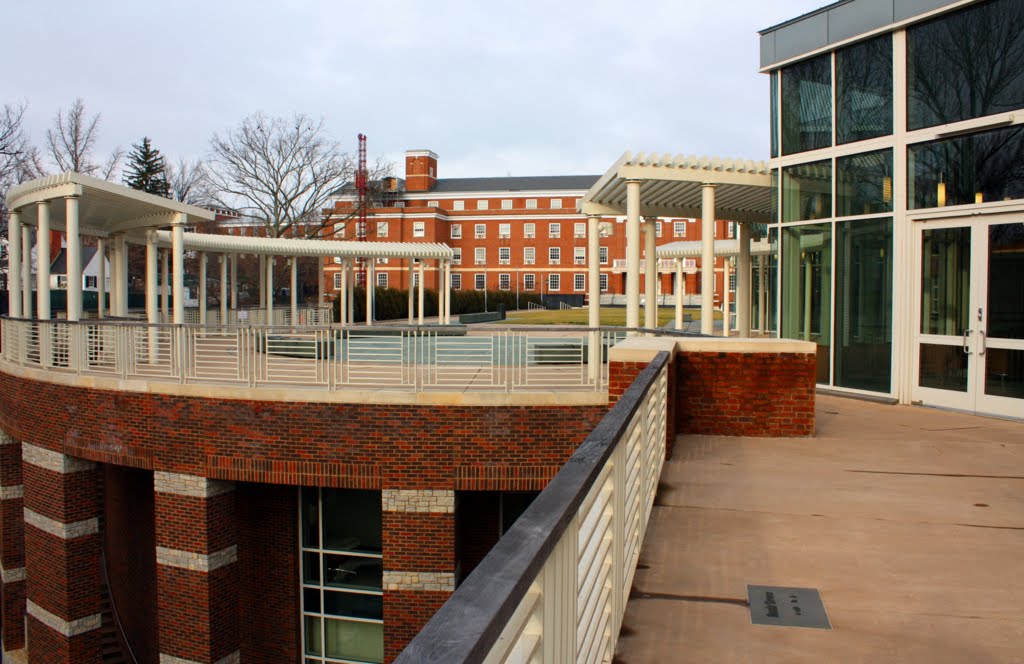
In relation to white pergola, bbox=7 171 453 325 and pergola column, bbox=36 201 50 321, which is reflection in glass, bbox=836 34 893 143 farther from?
pergola column, bbox=36 201 50 321

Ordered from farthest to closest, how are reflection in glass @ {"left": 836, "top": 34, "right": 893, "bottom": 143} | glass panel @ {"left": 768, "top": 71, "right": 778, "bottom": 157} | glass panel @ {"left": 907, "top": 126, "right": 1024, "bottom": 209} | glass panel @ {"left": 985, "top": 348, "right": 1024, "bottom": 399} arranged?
1. glass panel @ {"left": 768, "top": 71, "right": 778, "bottom": 157}
2. reflection in glass @ {"left": 836, "top": 34, "right": 893, "bottom": 143}
3. glass panel @ {"left": 907, "top": 126, "right": 1024, "bottom": 209}
4. glass panel @ {"left": 985, "top": 348, "right": 1024, "bottom": 399}

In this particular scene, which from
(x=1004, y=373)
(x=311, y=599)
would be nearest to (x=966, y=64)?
(x=1004, y=373)

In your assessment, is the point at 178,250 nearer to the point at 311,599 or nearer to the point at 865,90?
the point at 311,599

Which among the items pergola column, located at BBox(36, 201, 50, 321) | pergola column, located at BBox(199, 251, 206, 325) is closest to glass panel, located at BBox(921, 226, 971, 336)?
pergola column, located at BBox(36, 201, 50, 321)

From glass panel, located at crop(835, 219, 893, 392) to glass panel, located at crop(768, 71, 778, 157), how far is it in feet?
7.59

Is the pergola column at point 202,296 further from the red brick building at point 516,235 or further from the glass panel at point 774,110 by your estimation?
the red brick building at point 516,235

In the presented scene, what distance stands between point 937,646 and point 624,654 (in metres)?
1.35

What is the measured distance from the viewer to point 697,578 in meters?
4.38

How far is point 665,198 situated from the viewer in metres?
16.1

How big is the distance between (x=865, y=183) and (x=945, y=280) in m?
1.99

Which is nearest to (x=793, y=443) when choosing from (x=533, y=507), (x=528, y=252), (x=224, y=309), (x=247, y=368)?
(x=533, y=507)

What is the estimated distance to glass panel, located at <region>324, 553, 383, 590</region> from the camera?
13.4 metres

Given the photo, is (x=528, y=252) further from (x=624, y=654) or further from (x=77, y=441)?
(x=624, y=654)

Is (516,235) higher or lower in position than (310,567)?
higher
